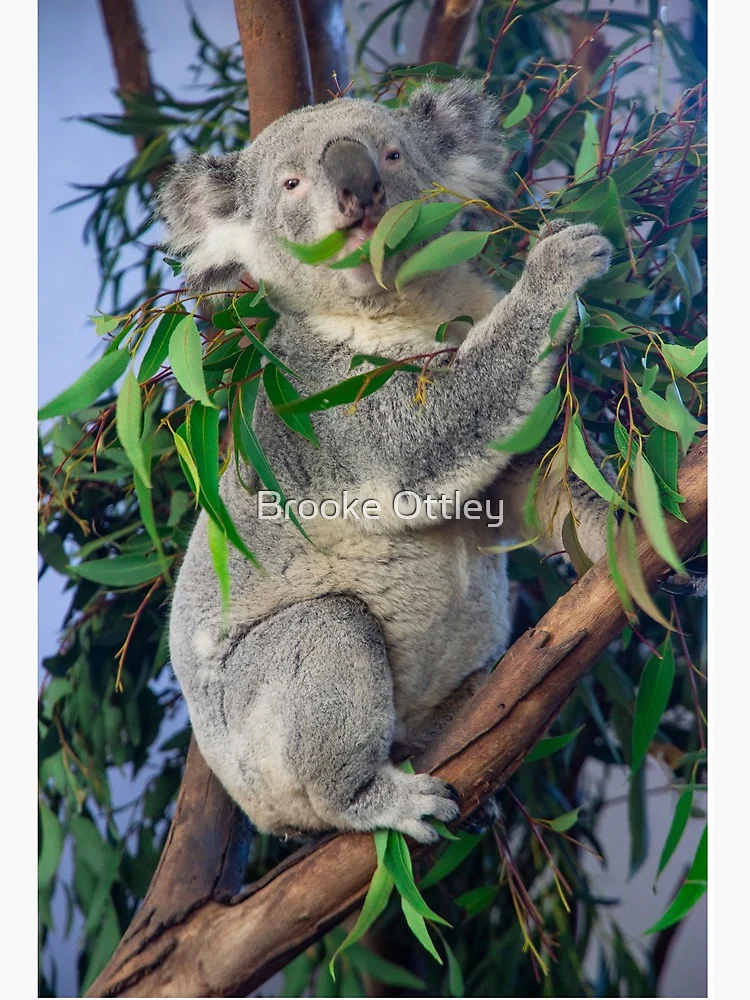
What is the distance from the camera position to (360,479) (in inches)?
57.6

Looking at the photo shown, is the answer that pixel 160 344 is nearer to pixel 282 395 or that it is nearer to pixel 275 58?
→ pixel 282 395

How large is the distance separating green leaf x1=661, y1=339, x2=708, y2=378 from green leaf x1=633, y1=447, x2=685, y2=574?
0.19 meters

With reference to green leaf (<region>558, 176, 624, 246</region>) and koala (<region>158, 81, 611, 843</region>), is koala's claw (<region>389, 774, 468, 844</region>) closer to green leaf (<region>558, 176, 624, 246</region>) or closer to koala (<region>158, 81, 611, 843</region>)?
koala (<region>158, 81, 611, 843</region>)

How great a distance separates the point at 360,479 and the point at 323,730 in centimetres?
Answer: 39

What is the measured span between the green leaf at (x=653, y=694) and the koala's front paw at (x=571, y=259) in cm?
64

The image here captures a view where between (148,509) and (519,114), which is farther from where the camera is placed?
(519,114)

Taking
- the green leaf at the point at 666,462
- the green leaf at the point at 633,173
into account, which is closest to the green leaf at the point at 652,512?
the green leaf at the point at 666,462

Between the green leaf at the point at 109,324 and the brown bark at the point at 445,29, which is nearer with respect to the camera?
the green leaf at the point at 109,324

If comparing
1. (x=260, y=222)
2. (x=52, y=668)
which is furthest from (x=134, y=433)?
(x=52, y=668)

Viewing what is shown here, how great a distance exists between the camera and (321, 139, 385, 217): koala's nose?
1341 mm

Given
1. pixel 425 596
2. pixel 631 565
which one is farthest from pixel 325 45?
pixel 631 565

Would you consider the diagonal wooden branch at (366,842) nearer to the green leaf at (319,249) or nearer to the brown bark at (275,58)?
the green leaf at (319,249)

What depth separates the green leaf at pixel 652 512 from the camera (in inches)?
47.4
